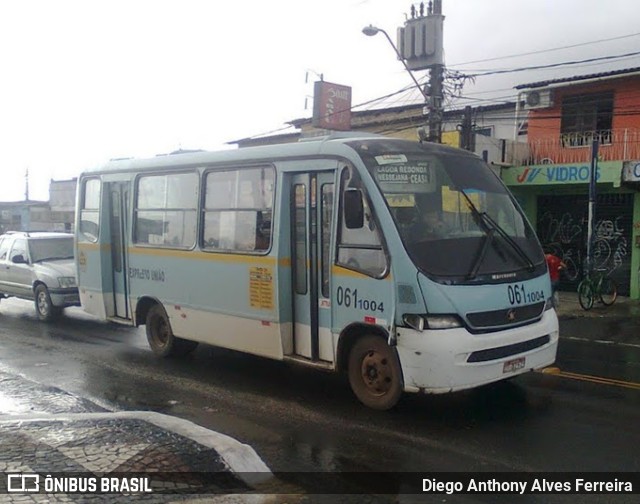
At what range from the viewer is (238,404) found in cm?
720

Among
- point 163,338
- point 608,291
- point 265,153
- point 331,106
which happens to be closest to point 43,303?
point 163,338

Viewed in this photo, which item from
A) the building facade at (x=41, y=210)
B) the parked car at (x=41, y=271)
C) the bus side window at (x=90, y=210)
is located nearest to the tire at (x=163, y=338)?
the bus side window at (x=90, y=210)

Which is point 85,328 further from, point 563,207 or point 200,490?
point 563,207

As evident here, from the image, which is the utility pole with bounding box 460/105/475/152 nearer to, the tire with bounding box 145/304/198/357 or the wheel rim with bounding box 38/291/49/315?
the tire with bounding box 145/304/198/357

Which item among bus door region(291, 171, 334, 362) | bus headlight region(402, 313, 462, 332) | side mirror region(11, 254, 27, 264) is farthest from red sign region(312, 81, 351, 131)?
bus headlight region(402, 313, 462, 332)

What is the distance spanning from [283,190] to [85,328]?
6894mm

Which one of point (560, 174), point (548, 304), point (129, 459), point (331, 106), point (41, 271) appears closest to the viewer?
point (129, 459)

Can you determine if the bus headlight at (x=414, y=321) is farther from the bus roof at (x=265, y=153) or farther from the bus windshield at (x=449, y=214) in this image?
the bus roof at (x=265, y=153)

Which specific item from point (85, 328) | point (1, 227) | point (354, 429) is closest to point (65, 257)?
point (85, 328)

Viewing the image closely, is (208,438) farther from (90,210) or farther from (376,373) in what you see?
(90,210)

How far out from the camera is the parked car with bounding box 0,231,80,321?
13422mm

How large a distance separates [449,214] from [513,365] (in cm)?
165

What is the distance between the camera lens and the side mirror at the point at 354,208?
660 centimetres

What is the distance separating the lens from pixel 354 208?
21.7 feet
